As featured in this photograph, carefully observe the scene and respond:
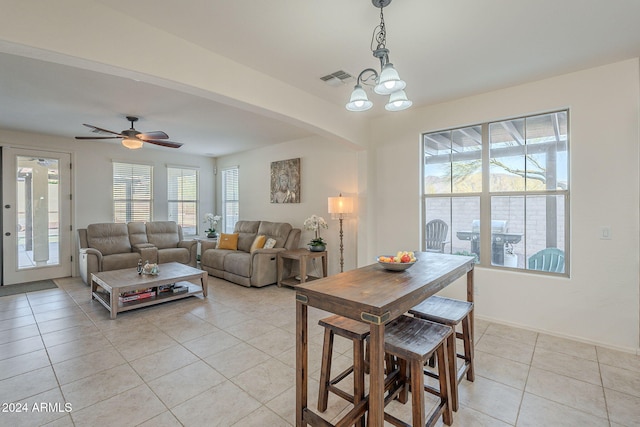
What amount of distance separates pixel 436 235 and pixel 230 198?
5.10 m

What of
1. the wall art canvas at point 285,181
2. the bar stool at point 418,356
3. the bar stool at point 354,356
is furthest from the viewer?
the wall art canvas at point 285,181

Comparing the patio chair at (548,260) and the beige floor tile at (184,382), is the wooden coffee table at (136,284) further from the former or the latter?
the patio chair at (548,260)

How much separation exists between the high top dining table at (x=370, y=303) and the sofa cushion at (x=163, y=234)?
546 centimetres

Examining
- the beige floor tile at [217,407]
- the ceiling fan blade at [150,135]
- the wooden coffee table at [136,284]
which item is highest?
the ceiling fan blade at [150,135]

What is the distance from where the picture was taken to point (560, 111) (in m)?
3.08

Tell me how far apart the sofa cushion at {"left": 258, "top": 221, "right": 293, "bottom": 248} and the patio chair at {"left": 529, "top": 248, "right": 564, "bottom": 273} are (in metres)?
3.62

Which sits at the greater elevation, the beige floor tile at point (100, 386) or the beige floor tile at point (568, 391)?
the beige floor tile at point (100, 386)

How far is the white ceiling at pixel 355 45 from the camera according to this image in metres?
1.99

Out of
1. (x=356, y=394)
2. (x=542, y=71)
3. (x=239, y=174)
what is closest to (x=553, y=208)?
(x=542, y=71)

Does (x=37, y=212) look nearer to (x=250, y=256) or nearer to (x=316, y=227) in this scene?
(x=250, y=256)

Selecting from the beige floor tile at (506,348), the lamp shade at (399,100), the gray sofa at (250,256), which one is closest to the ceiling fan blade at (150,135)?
the gray sofa at (250,256)

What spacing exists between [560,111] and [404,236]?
2195 mm

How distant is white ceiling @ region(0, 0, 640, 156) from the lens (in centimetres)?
199

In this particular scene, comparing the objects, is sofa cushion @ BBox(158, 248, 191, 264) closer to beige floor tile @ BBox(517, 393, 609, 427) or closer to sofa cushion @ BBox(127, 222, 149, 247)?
sofa cushion @ BBox(127, 222, 149, 247)
